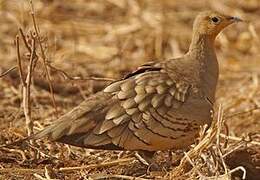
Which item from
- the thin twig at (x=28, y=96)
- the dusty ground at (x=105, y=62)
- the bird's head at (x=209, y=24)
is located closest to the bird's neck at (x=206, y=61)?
the bird's head at (x=209, y=24)

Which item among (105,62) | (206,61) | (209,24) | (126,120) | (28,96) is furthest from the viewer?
(105,62)

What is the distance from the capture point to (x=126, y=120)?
176 inches

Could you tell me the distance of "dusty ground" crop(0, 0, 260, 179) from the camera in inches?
193

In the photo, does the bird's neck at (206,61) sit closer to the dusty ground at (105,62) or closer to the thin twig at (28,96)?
the dusty ground at (105,62)

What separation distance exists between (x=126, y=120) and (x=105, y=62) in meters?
4.02

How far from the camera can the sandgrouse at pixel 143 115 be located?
4461 millimetres

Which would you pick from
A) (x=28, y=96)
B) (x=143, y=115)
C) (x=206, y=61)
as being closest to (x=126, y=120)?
(x=143, y=115)

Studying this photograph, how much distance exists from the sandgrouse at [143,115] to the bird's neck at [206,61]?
4cm

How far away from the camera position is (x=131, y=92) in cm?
454

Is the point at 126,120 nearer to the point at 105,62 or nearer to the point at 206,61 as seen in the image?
the point at 206,61

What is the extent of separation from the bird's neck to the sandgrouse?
0.04 m

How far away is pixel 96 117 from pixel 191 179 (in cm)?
58

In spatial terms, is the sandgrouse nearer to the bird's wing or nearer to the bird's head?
the bird's wing

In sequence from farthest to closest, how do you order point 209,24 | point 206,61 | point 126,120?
point 209,24 → point 206,61 → point 126,120
